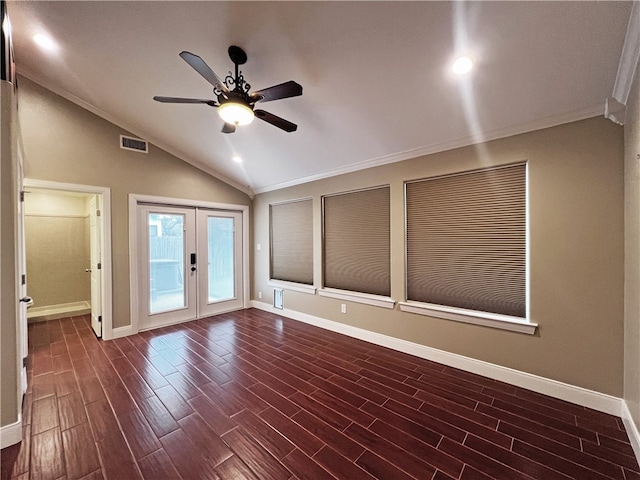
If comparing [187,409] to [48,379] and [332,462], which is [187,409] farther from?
[48,379]

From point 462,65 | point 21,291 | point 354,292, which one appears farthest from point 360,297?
point 21,291

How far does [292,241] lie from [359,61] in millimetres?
3200

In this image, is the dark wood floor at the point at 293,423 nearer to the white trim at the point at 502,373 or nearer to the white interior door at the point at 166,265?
the white trim at the point at 502,373

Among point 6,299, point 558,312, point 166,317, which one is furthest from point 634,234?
point 166,317

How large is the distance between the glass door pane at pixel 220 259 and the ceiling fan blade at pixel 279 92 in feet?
11.0

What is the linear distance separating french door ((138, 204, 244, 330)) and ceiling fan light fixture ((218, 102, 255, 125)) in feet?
9.45

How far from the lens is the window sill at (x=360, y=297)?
3.38 meters

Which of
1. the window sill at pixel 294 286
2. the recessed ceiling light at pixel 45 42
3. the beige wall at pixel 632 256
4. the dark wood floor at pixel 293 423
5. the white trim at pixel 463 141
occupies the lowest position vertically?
the dark wood floor at pixel 293 423

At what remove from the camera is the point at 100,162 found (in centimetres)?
363

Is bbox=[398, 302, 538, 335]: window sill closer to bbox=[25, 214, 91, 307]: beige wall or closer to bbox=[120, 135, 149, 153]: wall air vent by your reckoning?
bbox=[120, 135, 149, 153]: wall air vent

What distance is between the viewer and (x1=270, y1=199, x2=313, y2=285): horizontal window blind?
4523mm

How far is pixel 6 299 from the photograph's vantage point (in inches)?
69.7

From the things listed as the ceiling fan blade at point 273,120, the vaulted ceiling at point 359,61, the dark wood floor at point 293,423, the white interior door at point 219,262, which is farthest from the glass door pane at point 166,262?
the ceiling fan blade at point 273,120

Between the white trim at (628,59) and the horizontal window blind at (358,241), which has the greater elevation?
the white trim at (628,59)
